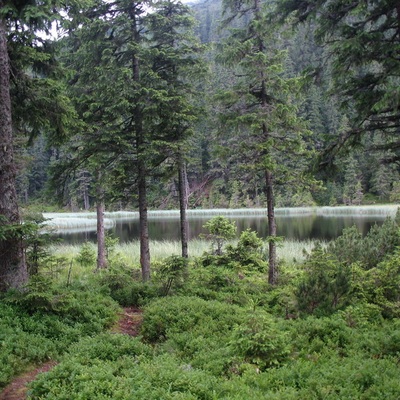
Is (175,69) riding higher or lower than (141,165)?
higher

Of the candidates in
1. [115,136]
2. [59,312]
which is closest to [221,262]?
[115,136]

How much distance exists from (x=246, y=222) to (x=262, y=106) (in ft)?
90.8

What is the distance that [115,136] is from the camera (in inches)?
376

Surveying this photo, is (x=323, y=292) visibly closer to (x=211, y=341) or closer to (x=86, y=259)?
(x=211, y=341)

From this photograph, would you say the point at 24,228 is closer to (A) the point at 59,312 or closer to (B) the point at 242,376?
(A) the point at 59,312

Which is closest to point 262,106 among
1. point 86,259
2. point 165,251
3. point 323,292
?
point 323,292

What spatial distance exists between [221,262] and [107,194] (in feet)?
16.7

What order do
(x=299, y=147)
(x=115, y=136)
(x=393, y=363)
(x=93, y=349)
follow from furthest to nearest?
(x=299, y=147) < (x=115, y=136) < (x=93, y=349) < (x=393, y=363)

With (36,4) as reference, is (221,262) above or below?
below

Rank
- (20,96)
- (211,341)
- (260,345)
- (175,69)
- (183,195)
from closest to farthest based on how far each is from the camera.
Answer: (260,345)
(211,341)
(20,96)
(175,69)
(183,195)

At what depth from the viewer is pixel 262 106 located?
10.8 meters

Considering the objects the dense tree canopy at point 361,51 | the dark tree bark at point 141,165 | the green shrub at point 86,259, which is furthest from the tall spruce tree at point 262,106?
the green shrub at point 86,259

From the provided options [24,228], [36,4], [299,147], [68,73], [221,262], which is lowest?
[221,262]

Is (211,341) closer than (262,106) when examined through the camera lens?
Yes
